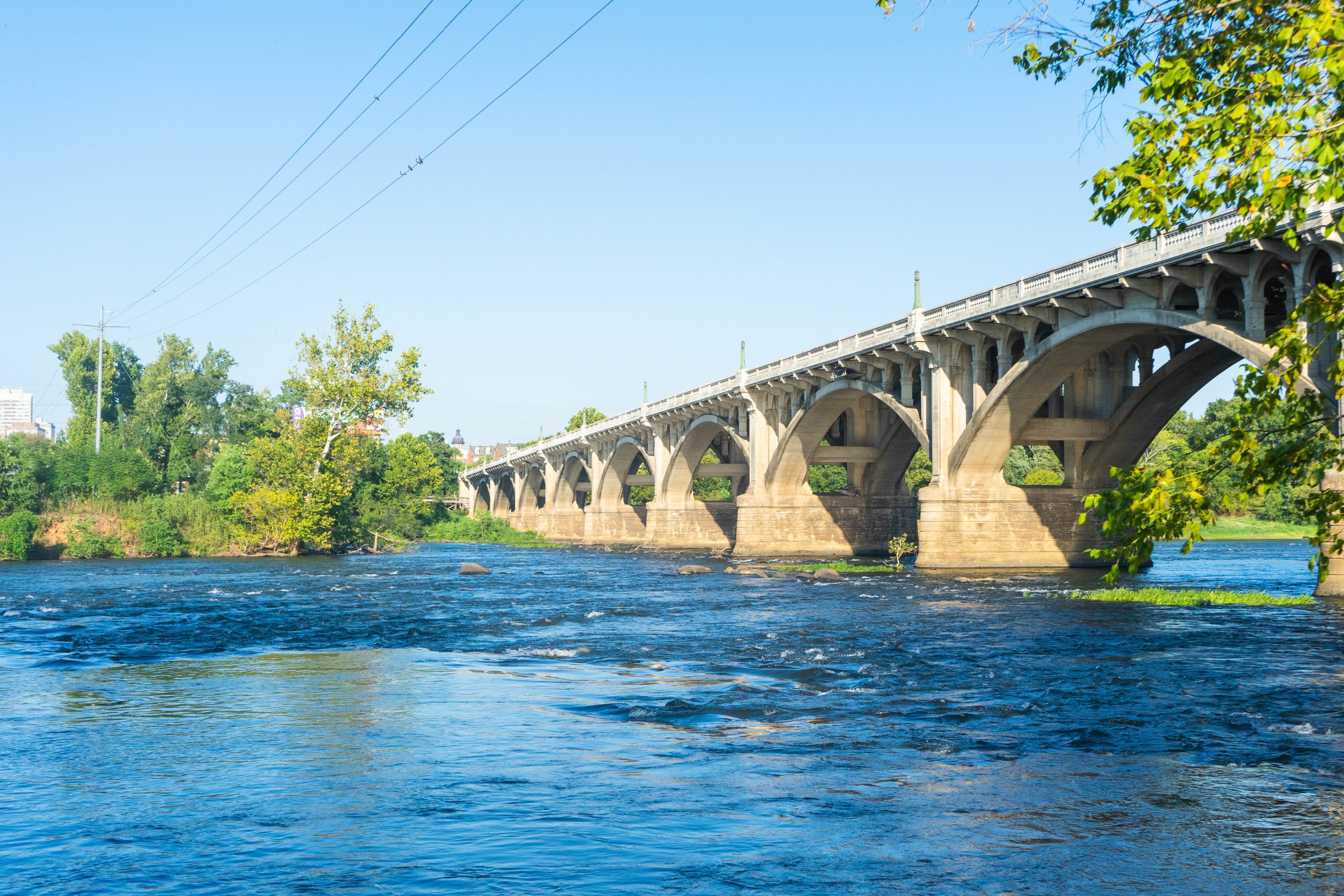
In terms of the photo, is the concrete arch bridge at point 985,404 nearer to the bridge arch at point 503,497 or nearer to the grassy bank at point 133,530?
the grassy bank at point 133,530

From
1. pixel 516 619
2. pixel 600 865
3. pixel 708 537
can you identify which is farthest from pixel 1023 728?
pixel 708 537

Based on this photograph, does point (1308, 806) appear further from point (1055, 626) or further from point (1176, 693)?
point (1055, 626)

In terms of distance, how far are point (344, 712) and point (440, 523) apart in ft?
358

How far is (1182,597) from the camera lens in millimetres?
34062

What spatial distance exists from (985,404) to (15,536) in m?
50.0

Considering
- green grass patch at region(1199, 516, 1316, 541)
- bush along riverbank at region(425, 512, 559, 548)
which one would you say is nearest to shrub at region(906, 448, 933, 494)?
green grass patch at region(1199, 516, 1316, 541)

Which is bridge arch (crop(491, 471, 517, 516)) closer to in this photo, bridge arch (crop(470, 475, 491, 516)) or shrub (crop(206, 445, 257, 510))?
bridge arch (crop(470, 475, 491, 516))

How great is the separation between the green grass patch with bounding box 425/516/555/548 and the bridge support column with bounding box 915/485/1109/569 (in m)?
70.1

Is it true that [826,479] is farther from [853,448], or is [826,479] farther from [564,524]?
[853,448]

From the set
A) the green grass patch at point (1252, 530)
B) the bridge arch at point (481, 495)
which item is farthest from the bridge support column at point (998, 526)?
the bridge arch at point (481, 495)

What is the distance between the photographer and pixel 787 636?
25.8 m

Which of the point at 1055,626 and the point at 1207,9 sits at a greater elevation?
the point at 1207,9

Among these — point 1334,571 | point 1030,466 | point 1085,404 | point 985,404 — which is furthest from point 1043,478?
point 1334,571

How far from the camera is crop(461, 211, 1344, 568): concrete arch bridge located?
1281 inches
